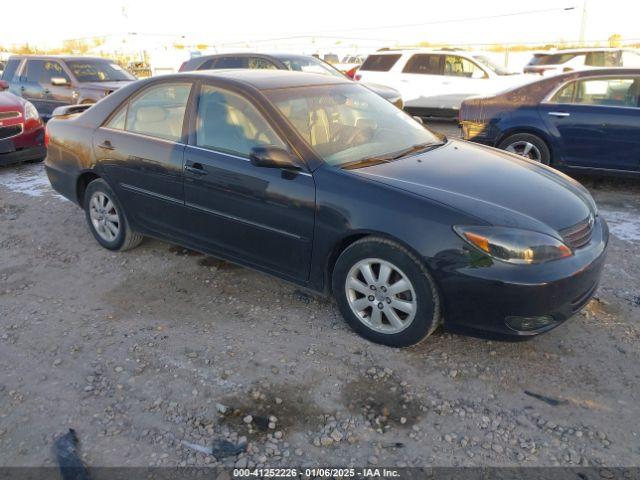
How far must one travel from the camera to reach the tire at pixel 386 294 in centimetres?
300

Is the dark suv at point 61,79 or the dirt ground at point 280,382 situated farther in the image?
the dark suv at point 61,79

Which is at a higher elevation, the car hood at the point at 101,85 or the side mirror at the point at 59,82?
the side mirror at the point at 59,82

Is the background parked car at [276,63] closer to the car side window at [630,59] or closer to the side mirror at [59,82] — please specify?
the side mirror at [59,82]

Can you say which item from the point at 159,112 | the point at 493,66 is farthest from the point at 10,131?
the point at 493,66

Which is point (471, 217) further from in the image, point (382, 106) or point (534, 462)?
point (382, 106)

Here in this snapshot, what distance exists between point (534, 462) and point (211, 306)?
2.34m

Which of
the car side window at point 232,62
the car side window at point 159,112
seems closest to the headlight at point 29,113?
the car side window at point 232,62

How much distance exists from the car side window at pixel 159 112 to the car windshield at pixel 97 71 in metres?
7.87

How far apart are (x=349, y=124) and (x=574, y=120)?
12.5 feet

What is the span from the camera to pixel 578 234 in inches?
122

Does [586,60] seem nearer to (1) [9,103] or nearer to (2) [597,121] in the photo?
(2) [597,121]

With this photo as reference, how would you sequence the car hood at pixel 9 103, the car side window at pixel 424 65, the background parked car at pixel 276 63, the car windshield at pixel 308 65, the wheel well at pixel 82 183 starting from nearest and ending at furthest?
the wheel well at pixel 82 183 < the car hood at pixel 9 103 < the background parked car at pixel 276 63 < the car windshield at pixel 308 65 < the car side window at pixel 424 65

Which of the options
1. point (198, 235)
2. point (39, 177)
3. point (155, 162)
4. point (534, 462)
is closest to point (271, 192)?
point (198, 235)

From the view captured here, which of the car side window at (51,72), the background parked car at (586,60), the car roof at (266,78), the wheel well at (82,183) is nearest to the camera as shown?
the car roof at (266,78)
